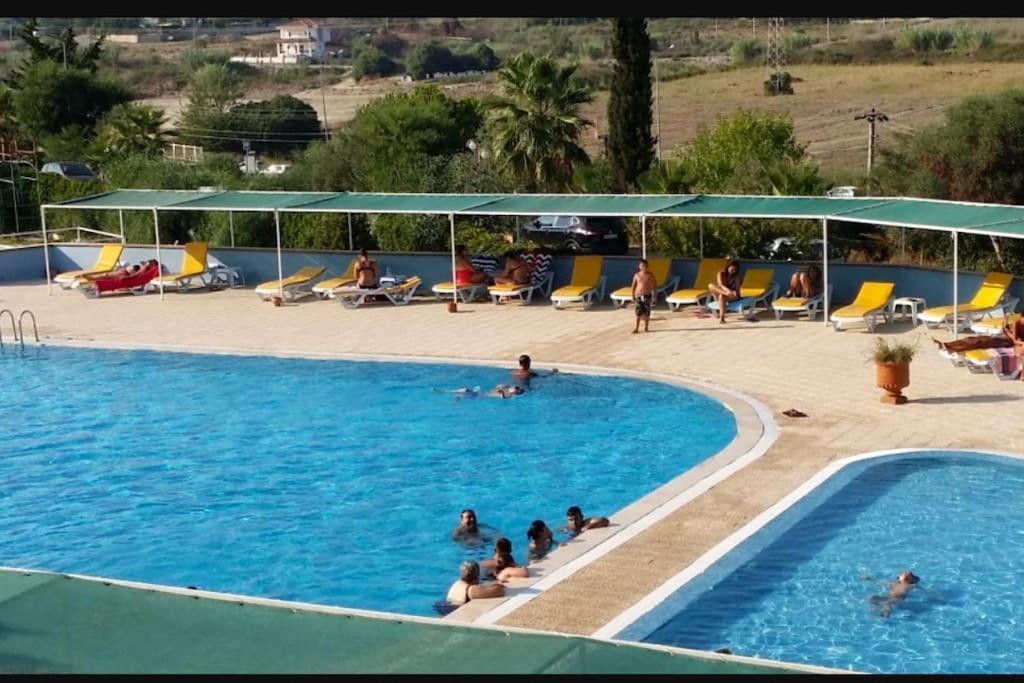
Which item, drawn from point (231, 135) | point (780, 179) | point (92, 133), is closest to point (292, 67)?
point (231, 135)

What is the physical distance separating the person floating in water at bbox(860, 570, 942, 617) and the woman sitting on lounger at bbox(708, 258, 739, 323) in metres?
9.58

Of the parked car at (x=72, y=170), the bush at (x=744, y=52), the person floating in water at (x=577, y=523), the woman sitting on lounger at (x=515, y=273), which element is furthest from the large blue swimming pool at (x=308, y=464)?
the bush at (x=744, y=52)

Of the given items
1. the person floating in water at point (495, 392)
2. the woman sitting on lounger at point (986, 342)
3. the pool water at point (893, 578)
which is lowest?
the pool water at point (893, 578)

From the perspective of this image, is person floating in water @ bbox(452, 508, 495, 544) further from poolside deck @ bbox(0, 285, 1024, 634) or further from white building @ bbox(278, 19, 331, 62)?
white building @ bbox(278, 19, 331, 62)

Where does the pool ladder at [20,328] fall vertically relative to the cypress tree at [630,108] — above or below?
below

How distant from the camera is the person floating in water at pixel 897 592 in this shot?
10.2 metres

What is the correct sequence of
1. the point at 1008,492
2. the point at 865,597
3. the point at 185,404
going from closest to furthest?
the point at 865,597, the point at 1008,492, the point at 185,404

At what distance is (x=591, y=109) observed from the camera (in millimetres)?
73688

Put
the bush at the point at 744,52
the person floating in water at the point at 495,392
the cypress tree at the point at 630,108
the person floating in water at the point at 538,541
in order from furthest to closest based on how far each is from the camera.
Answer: the bush at the point at 744,52
the cypress tree at the point at 630,108
the person floating in water at the point at 495,392
the person floating in water at the point at 538,541

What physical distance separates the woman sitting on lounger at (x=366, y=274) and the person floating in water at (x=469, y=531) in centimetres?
1084

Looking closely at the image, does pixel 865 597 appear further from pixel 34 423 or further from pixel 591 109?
pixel 591 109

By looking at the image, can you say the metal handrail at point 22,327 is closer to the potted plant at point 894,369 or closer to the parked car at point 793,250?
the parked car at point 793,250

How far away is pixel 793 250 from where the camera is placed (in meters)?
23.7

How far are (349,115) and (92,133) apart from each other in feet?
85.8
